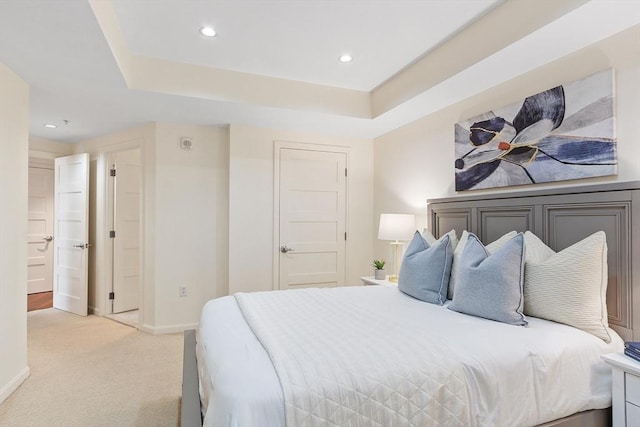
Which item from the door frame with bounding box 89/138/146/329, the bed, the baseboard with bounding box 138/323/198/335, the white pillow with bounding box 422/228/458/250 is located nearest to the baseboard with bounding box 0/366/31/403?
the baseboard with bounding box 138/323/198/335

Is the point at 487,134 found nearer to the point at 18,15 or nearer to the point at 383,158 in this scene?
the point at 383,158

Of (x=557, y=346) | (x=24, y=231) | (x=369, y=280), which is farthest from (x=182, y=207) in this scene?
(x=557, y=346)

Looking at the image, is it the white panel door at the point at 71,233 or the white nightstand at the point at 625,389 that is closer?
the white nightstand at the point at 625,389

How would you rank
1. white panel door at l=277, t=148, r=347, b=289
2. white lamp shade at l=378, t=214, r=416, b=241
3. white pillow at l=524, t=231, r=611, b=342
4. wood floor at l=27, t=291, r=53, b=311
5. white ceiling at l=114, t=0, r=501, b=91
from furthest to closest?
wood floor at l=27, t=291, r=53, b=311, white panel door at l=277, t=148, r=347, b=289, white lamp shade at l=378, t=214, r=416, b=241, white ceiling at l=114, t=0, r=501, b=91, white pillow at l=524, t=231, r=611, b=342

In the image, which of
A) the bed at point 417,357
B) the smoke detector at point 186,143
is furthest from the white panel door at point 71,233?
the bed at point 417,357

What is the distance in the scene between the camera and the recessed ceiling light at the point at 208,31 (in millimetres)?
2390

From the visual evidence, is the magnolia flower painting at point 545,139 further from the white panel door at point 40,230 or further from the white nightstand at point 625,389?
the white panel door at point 40,230

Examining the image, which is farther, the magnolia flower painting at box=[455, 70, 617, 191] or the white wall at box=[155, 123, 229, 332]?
the white wall at box=[155, 123, 229, 332]

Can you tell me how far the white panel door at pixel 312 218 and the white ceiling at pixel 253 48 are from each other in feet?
2.07

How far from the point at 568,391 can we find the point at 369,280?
2077mm

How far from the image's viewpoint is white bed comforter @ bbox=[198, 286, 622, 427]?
1147 millimetres

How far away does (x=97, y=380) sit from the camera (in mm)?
2652

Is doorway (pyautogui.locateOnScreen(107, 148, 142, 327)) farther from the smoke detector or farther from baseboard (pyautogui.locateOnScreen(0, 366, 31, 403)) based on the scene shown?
baseboard (pyautogui.locateOnScreen(0, 366, 31, 403))

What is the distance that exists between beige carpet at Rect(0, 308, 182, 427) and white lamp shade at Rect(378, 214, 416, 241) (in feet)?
7.21
